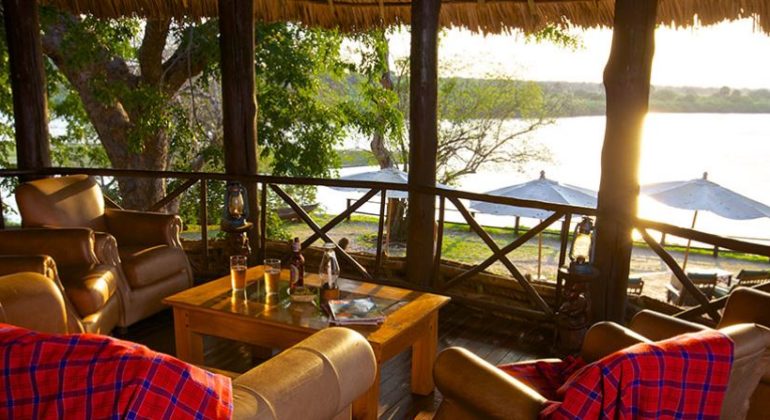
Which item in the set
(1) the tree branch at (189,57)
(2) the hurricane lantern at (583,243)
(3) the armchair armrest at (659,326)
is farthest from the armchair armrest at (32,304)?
(1) the tree branch at (189,57)

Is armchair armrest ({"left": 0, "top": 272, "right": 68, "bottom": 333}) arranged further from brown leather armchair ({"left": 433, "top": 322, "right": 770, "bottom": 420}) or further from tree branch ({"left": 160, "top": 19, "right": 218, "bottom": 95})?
tree branch ({"left": 160, "top": 19, "right": 218, "bottom": 95})

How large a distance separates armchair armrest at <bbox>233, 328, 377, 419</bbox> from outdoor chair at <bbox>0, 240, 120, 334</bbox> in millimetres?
1636

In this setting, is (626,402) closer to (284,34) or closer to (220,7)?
(220,7)

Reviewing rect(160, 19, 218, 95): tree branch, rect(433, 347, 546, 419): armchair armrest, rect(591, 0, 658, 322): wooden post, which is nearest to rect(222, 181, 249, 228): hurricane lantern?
rect(591, 0, 658, 322): wooden post

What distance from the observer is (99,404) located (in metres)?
1.05

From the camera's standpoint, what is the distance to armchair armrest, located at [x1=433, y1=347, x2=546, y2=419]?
5.24ft

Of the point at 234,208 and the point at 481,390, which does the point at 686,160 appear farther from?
the point at 481,390

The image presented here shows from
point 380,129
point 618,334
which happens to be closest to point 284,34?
point 380,129

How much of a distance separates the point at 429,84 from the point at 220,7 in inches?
68.9

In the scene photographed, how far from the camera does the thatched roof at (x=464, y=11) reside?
14.4 ft

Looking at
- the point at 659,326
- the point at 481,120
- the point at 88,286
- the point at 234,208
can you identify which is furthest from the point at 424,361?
the point at 481,120

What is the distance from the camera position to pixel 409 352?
3.31 meters

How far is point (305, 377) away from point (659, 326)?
1345mm

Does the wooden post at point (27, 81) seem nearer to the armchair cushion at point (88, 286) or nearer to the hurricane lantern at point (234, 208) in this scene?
the hurricane lantern at point (234, 208)
